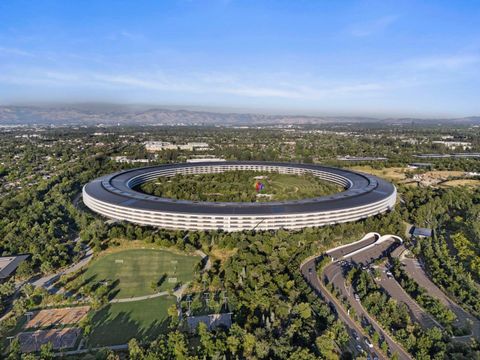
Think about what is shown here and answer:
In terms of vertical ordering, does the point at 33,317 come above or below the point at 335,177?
below

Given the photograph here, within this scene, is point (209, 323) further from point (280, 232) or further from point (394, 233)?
point (394, 233)

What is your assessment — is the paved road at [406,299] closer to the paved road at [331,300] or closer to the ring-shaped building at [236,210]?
the paved road at [331,300]

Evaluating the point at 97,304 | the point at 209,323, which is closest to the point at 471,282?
the point at 209,323

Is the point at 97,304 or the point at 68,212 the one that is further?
the point at 68,212

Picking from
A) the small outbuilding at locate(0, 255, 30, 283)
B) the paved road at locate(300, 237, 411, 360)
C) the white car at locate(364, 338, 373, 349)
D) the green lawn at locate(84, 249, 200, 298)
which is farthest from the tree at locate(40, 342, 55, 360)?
the white car at locate(364, 338, 373, 349)

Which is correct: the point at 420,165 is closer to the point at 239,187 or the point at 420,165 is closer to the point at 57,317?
the point at 239,187

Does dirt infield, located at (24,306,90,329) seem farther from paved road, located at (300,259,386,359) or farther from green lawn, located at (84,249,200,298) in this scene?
paved road, located at (300,259,386,359)
